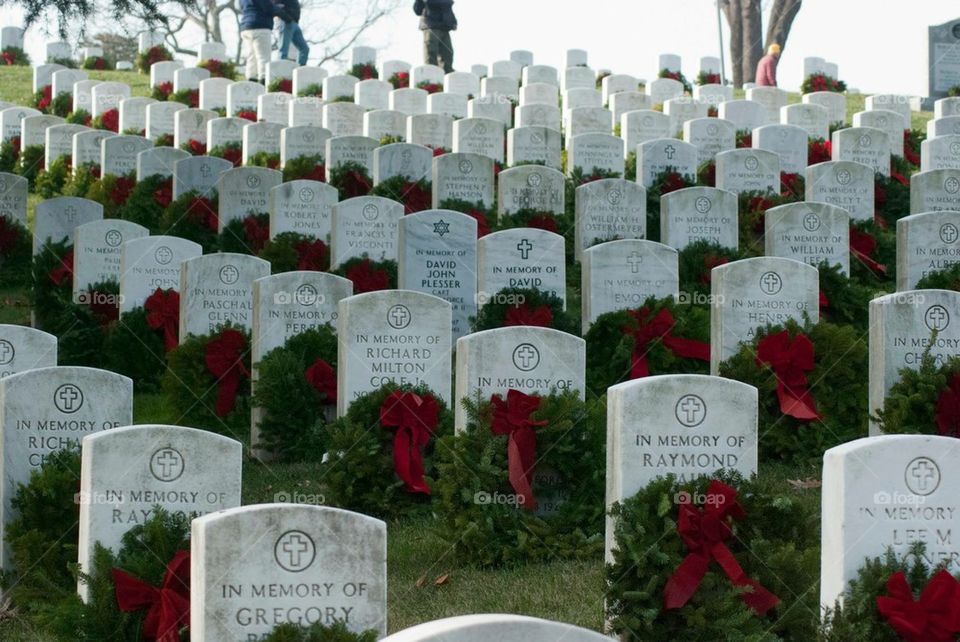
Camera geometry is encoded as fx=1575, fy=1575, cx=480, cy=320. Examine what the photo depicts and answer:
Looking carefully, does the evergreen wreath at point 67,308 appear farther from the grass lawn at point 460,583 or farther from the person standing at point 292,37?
the person standing at point 292,37

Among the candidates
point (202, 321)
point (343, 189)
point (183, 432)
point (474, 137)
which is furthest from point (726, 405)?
point (474, 137)

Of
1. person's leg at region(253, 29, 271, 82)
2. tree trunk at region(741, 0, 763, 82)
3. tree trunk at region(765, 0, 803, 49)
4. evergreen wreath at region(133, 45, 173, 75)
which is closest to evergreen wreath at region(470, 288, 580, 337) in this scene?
person's leg at region(253, 29, 271, 82)

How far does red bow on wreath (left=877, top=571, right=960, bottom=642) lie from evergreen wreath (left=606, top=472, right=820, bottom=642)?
0.48 m

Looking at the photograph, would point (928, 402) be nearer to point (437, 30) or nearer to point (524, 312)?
point (524, 312)

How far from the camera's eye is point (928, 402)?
26.5ft

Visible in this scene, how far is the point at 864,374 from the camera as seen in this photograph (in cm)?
934

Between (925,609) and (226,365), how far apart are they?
5482 millimetres

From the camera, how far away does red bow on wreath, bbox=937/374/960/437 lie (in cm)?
799

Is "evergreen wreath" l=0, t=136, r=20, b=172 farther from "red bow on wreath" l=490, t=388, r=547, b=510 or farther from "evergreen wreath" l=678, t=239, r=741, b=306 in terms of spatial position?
"red bow on wreath" l=490, t=388, r=547, b=510

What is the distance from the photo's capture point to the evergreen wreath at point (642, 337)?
9672 millimetres

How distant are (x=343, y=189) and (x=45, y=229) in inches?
125
